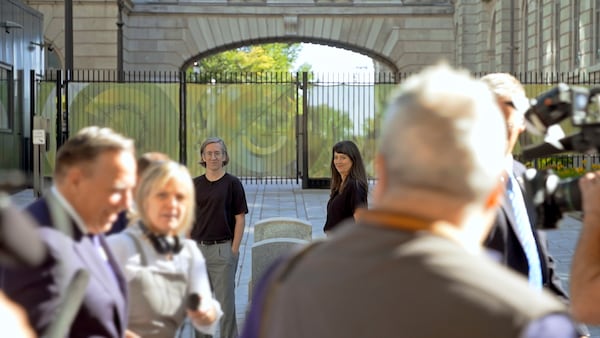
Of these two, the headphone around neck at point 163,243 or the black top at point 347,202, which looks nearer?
the headphone around neck at point 163,243

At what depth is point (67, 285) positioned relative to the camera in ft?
9.70

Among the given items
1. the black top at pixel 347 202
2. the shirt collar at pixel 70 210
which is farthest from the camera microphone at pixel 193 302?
the black top at pixel 347 202

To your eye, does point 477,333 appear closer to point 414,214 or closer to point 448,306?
point 448,306

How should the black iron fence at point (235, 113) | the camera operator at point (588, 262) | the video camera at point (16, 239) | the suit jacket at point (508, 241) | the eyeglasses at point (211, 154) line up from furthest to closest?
the black iron fence at point (235, 113)
the eyeglasses at point (211, 154)
the suit jacket at point (508, 241)
the camera operator at point (588, 262)
the video camera at point (16, 239)

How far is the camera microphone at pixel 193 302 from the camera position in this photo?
13.4 ft

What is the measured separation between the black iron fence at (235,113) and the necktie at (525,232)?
20268 millimetres

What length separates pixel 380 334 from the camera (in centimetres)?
201

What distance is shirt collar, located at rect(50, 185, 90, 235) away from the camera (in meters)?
3.24

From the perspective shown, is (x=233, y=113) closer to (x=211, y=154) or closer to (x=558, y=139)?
(x=211, y=154)

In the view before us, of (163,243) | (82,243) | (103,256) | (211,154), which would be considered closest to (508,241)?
(163,243)

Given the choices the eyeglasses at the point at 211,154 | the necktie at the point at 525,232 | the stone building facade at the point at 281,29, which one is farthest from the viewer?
the stone building facade at the point at 281,29

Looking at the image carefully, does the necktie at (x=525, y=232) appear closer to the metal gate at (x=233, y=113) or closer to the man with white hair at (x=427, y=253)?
the man with white hair at (x=427, y=253)

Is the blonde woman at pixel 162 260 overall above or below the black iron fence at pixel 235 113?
below

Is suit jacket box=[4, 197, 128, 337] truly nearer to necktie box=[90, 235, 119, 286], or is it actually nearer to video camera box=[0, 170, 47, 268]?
necktie box=[90, 235, 119, 286]
